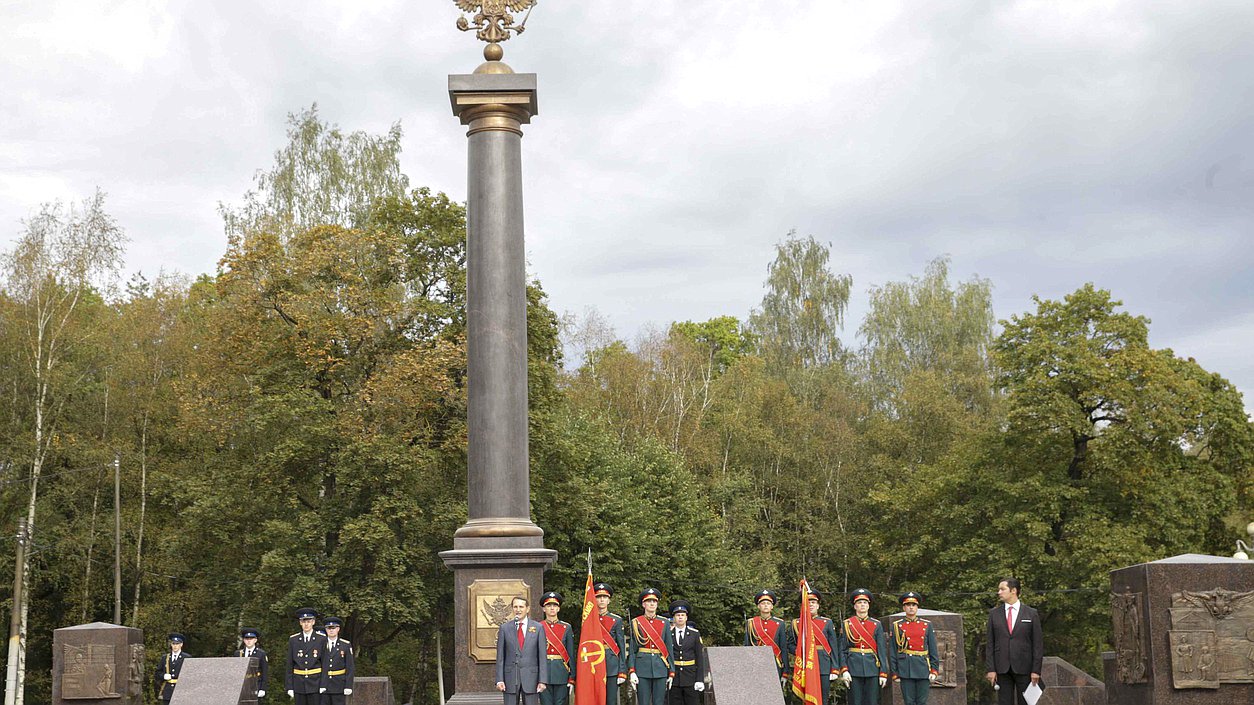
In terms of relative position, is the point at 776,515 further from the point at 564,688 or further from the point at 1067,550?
the point at 564,688

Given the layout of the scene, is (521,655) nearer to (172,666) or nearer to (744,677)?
(744,677)

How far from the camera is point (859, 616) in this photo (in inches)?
579

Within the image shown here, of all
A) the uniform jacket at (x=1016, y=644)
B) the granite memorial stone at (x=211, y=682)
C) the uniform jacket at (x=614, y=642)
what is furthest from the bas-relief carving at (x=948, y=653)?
the granite memorial stone at (x=211, y=682)

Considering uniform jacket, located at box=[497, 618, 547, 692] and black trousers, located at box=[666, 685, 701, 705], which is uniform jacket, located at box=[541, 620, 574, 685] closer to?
uniform jacket, located at box=[497, 618, 547, 692]

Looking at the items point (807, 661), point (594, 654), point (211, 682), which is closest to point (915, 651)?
point (807, 661)

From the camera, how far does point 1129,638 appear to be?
12211 millimetres

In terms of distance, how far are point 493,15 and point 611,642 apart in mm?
7329

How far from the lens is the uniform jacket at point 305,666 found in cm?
1480

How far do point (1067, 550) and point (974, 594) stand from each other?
260cm

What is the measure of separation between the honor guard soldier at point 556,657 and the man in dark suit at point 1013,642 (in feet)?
13.4

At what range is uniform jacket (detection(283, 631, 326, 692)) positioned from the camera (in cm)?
1480

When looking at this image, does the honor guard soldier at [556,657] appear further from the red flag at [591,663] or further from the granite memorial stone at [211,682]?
the granite memorial stone at [211,682]

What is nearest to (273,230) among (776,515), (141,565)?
(141,565)

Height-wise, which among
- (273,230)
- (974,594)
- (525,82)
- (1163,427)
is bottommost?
(974,594)
